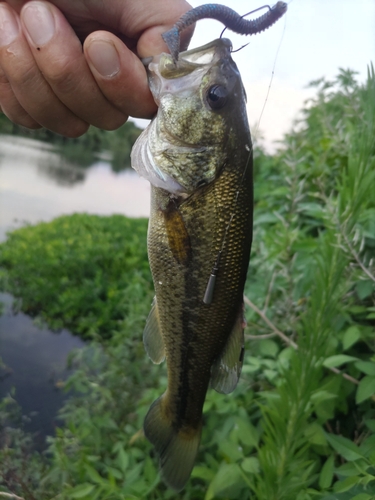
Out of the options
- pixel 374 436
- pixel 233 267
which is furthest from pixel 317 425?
pixel 233 267

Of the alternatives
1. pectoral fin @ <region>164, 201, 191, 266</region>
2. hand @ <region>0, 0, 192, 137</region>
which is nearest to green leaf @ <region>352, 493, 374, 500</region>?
pectoral fin @ <region>164, 201, 191, 266</region>

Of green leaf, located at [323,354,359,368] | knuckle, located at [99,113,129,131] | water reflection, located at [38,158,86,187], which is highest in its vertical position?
water reflection, located at [38,158,86,187]

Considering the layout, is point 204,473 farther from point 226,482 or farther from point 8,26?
point 8,26

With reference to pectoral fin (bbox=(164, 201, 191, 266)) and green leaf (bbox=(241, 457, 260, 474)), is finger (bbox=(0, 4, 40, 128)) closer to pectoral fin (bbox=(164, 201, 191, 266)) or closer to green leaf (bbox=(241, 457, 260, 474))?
pectoral fin (bbox=(164, 201, 191, 266))

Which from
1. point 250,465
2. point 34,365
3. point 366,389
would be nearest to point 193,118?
point 366,389

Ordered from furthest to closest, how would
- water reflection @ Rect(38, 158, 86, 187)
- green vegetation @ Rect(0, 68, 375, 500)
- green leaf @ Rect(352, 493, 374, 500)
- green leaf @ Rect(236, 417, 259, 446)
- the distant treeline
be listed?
1. the distant treeline
2. water reflection @ Rect(38, 158, 86, 187)
3. green leaf @ Rect(236, 417, 259, 446)
4. green vegetation @ Rect(0, 68, 375, 500)
5. green leaf @ Rect(352, 493, 374, 500)

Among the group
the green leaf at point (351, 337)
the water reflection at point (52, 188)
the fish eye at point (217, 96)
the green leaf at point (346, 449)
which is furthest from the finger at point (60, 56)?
the water reflection at point (52, 188)
